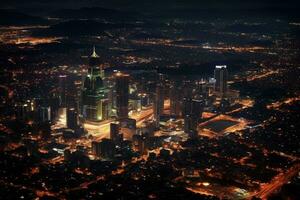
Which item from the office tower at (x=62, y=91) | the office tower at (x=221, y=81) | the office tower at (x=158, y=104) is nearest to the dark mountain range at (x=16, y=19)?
the office tower at (x=62, y=91)

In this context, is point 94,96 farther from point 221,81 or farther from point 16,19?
point 16,19

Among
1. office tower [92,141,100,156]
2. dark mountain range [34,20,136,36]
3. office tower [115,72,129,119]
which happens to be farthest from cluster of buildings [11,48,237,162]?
dark mountain range [34,20,136,36]

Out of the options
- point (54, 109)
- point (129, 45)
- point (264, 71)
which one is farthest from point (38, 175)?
point (129, 45)

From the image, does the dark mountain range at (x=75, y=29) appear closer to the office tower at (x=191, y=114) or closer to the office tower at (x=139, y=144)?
the office tower at (x=191, y=114)

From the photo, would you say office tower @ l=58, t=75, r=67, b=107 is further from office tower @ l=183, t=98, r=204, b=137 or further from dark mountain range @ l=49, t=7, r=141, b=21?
dark mountain range @ l=49, t=7, r=141, b=21

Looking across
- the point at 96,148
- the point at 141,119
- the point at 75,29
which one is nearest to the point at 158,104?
the point at 141,119

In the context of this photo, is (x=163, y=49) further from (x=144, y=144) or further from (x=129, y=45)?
(x=144, y=144)
